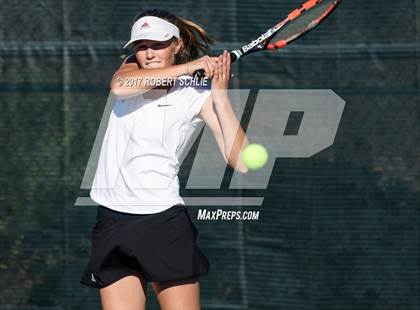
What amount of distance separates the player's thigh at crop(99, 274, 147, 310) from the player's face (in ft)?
2.78

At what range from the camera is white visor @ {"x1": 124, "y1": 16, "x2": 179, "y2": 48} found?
3.60 metres

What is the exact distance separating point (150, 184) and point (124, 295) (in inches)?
17.2

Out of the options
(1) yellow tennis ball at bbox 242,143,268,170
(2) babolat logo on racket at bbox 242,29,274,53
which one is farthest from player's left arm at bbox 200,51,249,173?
(1) yellow tennis ball at bbox 242,143,268,170

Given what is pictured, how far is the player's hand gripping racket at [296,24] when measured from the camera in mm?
4289

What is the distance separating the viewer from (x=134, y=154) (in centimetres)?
354

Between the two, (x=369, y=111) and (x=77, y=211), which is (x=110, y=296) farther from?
(x=369, y=111)

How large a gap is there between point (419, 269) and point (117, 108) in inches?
99.6

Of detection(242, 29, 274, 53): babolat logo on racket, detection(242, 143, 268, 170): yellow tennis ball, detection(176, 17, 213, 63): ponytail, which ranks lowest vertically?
detection(242, 143, 268, 170): yellow tennis ball

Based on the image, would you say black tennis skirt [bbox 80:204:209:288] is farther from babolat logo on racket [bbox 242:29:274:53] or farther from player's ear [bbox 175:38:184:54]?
babolat logo on racket [bbox 242:29:274:53]

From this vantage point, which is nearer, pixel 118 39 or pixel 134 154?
pixel 134 154

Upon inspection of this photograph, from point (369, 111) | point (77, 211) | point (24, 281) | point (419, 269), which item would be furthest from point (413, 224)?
point (24, 281)

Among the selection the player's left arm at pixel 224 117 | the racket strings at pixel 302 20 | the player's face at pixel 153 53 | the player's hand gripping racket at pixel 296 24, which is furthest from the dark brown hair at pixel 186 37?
the racket strings at pixel 302 20

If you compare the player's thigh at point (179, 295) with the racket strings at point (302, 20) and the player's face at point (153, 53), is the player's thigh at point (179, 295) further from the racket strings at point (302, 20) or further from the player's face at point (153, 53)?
the racket strings at point (302, 20)

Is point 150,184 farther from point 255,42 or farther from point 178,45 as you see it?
point 255,42
